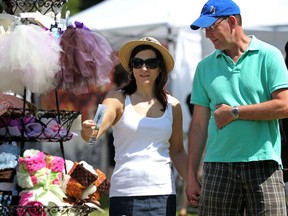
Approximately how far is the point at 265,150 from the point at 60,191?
1111mm

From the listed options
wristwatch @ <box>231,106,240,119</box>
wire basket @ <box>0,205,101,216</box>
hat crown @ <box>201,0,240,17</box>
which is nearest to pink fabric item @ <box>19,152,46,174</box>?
wire basket @ <box>0,205,101,216</box>

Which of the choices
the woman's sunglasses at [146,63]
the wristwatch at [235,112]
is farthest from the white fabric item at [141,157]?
the wristwatch at [235,112]

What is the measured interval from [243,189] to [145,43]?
1005 millimetres

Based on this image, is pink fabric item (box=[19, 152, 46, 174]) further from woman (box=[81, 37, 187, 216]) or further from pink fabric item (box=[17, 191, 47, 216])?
woman (box=[81, 37, 187, 216])

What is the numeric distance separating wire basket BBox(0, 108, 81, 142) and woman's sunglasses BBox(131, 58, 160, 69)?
0.65 meters

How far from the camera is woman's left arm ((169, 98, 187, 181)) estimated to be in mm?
5020

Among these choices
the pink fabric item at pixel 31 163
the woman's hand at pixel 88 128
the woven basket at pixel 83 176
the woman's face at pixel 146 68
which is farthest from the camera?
the woman's face at pixel 146 68

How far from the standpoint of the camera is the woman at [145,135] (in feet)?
15.7

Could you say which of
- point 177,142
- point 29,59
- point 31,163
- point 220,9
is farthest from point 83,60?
point 177,142

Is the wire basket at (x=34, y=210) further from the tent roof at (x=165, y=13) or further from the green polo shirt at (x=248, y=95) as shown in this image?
the tent roof at (x=165, y=13)

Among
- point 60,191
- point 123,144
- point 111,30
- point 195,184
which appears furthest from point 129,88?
point 111,30

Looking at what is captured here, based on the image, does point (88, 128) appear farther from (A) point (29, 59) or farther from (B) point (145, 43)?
(B) point (145, 43)

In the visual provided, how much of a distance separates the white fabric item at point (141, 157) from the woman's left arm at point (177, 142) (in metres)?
0.11

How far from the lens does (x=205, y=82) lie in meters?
4.83
